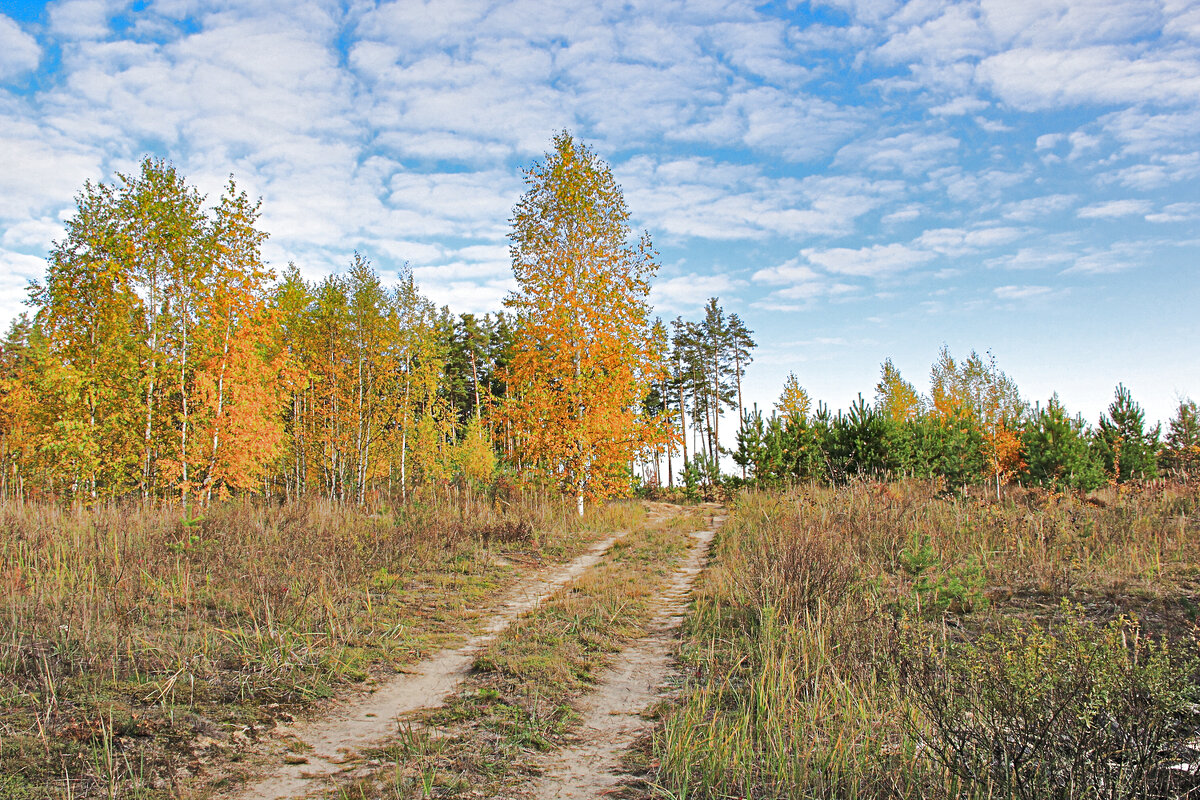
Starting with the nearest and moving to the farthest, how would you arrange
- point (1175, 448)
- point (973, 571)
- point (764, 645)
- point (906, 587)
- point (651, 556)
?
point (764, 645), point (906, 587), point (973, 571), point (651, 556), point (1175, 448)

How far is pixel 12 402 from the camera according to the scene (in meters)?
17.1

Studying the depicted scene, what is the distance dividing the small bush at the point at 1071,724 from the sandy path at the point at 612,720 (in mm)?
1737

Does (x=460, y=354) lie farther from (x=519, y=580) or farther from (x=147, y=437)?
(x=519, y=580)

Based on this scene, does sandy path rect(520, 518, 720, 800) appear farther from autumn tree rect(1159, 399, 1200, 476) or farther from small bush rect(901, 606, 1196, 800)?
autumn tree rect(1159, 399, 1200, 476)

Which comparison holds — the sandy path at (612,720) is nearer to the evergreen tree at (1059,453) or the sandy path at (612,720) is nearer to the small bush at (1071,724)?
the small bush at (1071,724)

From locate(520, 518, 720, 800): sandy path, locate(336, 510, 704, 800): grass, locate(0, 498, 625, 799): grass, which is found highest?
locate(0, 498, 625, 799): grass

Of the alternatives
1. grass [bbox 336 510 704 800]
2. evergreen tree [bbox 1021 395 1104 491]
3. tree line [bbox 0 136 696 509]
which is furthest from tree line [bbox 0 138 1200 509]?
grass [bbox 336 510 704 800]

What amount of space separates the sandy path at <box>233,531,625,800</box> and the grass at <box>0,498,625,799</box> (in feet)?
0.83

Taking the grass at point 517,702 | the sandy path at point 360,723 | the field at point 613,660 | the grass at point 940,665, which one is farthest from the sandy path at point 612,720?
the sandy path at point 360,723

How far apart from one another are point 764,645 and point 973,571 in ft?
12.4

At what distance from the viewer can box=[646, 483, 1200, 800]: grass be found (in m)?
2.65

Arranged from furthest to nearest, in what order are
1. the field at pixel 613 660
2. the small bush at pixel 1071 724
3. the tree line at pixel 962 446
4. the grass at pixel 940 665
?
the tree line at pixel 962 446 < the field at pixel 613 660 < the grass at pixel 940 665 < the small bush at pixel 1071 724

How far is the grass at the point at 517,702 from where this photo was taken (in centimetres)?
319

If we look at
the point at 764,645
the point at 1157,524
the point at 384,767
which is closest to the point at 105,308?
the point at 384,767
